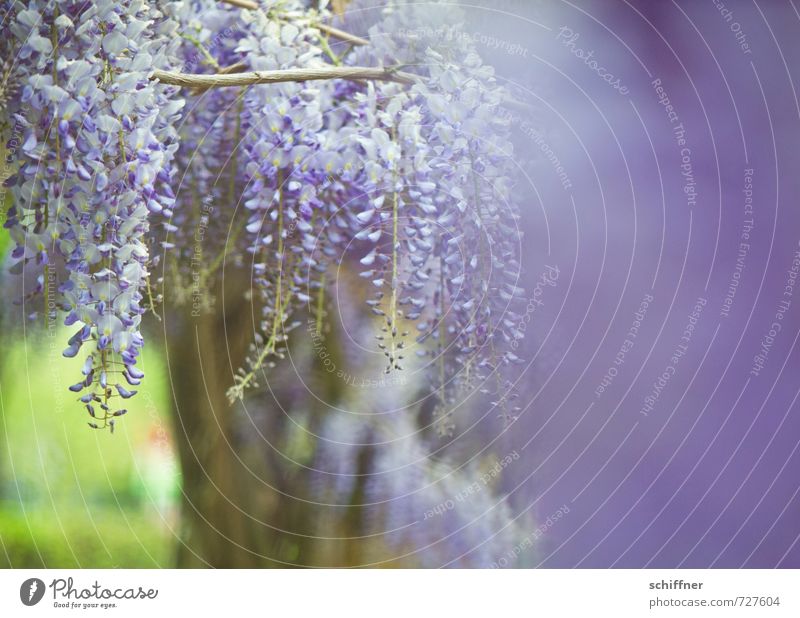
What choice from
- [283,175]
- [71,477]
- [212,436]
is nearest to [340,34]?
[283,175]

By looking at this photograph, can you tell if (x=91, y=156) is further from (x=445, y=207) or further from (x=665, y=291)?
(x=665, y=291)

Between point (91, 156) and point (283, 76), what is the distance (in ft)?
1.07

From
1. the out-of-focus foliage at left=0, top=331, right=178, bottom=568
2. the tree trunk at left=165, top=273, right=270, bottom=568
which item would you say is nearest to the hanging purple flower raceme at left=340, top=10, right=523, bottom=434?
the tree trunk at left=165, top=273, right=270, bottom=568

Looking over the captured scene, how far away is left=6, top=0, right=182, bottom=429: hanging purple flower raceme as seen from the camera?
4.01 ft

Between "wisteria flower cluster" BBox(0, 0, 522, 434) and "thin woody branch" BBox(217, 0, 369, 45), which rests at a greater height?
"thin woody branch" BBox(217, 0, 369, 45)

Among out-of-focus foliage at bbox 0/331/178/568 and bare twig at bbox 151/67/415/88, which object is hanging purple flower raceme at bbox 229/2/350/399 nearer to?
bare twig at bbox 151/67/415/88

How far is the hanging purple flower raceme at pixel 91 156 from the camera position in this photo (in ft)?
4.01

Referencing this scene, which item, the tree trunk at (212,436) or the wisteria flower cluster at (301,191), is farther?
the tree trunk at (212,436)

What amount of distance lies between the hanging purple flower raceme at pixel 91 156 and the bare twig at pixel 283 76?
0.06m

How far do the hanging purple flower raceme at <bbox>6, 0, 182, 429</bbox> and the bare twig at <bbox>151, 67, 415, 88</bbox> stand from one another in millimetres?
60

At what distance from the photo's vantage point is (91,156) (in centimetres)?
122
